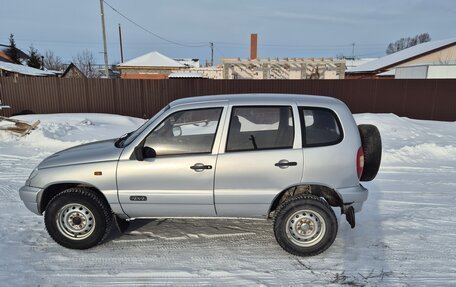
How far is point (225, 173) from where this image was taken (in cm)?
346

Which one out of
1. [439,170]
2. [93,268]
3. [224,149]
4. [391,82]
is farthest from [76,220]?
[391,82]

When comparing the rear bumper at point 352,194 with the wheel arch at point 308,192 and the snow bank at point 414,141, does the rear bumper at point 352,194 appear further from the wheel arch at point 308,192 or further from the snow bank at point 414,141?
the snow bank at point 414,141

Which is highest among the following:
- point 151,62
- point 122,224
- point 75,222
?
point 151,62

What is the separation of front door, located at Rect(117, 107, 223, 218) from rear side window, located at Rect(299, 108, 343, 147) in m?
1.00

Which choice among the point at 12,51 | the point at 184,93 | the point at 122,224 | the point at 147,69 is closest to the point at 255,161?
the point at 122,224

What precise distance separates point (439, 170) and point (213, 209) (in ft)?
19.6

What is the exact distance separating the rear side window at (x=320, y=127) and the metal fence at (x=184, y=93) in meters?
11.8

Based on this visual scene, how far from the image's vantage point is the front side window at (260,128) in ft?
11.6

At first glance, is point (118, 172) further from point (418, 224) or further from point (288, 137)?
point (418, 224)

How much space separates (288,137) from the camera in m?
3.55

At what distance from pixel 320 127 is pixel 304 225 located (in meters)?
1.13

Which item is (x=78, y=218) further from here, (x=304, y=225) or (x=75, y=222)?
(x=304, y=225)

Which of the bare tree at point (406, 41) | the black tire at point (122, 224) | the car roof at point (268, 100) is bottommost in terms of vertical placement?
the black tire at point (122, 224)

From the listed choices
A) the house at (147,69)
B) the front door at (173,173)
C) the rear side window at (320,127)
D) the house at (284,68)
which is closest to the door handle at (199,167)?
the front door at (173,173)
